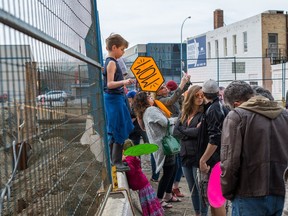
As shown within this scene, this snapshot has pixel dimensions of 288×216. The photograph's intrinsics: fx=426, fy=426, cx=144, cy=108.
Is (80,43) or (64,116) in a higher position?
(80,43)

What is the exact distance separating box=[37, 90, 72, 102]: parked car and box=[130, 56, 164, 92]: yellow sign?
4892 millimetres

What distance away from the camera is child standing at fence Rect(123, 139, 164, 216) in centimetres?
504

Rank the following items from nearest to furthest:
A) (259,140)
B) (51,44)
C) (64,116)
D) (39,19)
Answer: (39,19)
(51,44)
(64,116)
(259,140)

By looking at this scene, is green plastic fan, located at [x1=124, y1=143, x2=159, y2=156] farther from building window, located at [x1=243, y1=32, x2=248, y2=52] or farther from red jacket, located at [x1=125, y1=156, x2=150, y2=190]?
building window, located at [x1=243, y1=32, x2=248, y2=52]

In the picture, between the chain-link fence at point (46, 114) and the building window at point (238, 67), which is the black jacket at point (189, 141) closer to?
the chain-link fence at point (46, 114)

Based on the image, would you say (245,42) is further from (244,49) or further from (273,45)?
(273,45)

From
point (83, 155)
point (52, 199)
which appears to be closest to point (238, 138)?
point (83, 155)

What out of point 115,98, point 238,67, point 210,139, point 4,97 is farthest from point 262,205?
point 238,67

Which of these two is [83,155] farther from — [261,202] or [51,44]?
Result: [261,202]

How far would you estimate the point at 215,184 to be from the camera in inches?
168

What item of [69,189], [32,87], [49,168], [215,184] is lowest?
[215,184]

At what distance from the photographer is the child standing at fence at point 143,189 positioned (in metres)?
5.04

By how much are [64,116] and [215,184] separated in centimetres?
235

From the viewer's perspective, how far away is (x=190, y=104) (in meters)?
5.04
